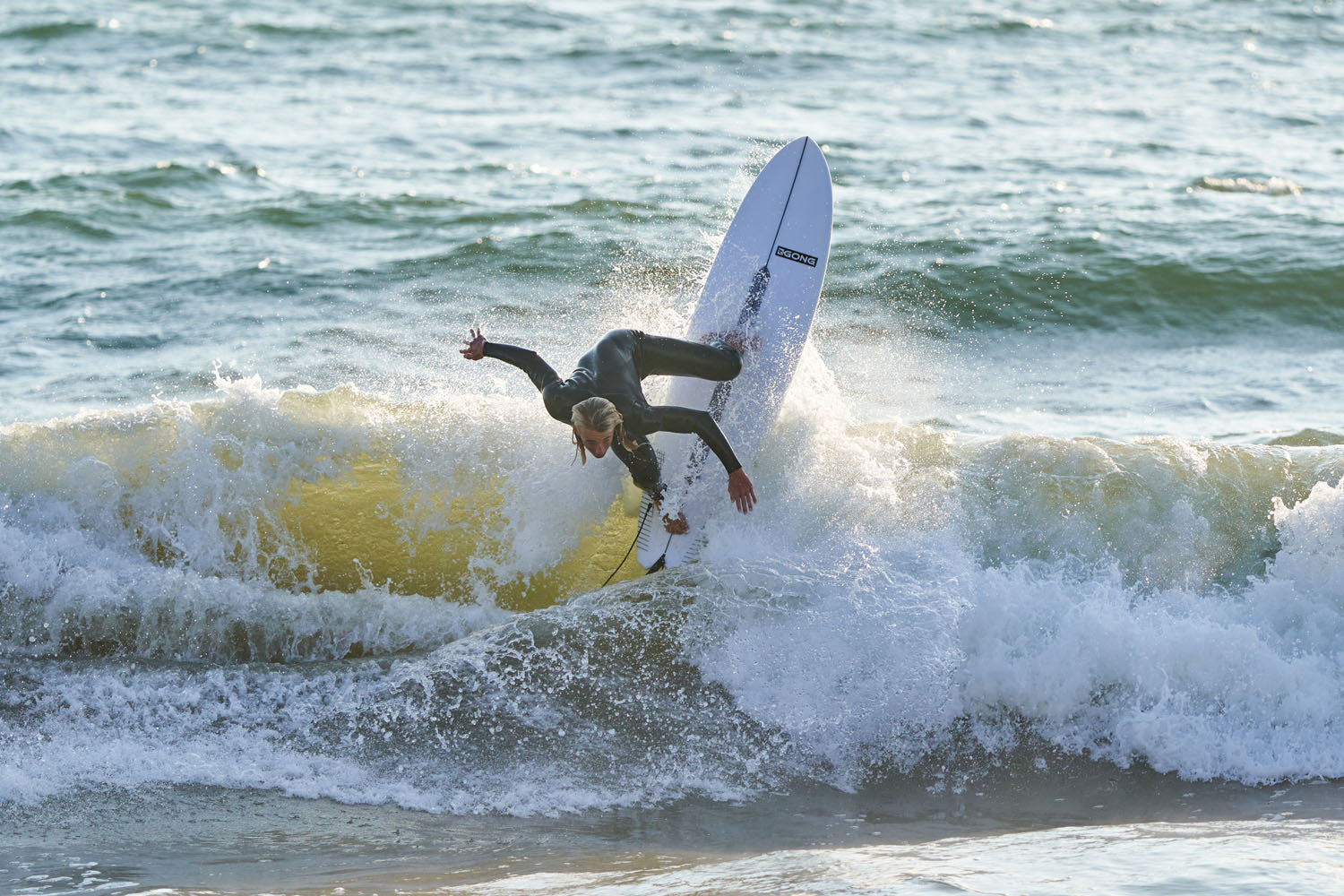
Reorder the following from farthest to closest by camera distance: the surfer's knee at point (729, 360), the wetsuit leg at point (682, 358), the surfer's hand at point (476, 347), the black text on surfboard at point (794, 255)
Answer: the black text on surfboard at point (794, 255) < the surfer's knee at point (729, 360) < the wetsuit leg at point (682, 358) < the surfer's hand at point (476, 347)

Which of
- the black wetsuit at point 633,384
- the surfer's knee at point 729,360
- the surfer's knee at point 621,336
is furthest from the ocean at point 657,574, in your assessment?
the surfer's knee at point 621,336

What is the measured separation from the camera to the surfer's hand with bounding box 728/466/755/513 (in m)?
6.28

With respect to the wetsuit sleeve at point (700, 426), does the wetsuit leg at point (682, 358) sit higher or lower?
higher

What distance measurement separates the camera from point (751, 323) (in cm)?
743

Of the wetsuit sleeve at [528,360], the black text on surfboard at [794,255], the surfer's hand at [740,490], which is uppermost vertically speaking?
the black text on surfboard at [794,255]

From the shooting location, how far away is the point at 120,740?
5.69m

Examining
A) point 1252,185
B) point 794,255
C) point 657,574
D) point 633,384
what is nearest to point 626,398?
point 633,384

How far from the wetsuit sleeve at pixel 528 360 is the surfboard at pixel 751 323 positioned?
1.02 meters

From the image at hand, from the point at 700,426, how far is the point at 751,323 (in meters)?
1.34

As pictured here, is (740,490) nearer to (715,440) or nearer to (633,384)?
(715,440)

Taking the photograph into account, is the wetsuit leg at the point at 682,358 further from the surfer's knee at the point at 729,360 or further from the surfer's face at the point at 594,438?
the surfer's face at the point at 594,438

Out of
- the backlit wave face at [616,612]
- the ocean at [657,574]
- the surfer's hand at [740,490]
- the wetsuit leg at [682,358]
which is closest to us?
the ocean at [657,574]

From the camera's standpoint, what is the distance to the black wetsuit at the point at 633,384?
20.7 feet

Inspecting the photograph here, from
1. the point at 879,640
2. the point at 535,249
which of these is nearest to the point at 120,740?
the point at 879,640
